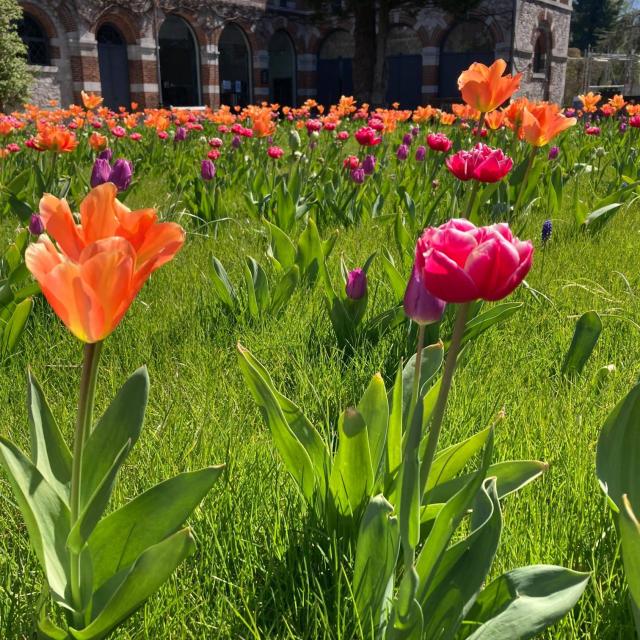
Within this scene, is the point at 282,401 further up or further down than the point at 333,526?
further up

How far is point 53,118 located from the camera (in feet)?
22.6

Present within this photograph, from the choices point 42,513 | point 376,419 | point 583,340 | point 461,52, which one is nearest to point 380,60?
point 461,52

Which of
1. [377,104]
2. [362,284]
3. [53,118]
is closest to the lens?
[362,284]

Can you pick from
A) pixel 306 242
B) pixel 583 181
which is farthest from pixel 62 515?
pixel 583 181

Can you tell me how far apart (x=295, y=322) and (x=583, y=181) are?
373cm

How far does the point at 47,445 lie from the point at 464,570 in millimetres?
637

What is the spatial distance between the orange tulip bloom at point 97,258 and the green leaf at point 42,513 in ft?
0.81

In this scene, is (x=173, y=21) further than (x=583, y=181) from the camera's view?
Yes

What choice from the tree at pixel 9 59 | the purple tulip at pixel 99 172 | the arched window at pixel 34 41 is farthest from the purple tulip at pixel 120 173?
the arched window at pixel 34 41

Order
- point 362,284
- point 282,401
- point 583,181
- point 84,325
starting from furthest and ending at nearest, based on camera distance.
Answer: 1. point 583,181
2. point 362,284
3. point 282,401
4. point 84,325

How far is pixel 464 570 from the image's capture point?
2.97ft

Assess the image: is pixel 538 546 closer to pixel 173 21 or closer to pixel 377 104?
pixel 377 104

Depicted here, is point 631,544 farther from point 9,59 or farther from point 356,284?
point 9,59

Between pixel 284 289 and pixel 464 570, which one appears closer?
pixel 464 570
